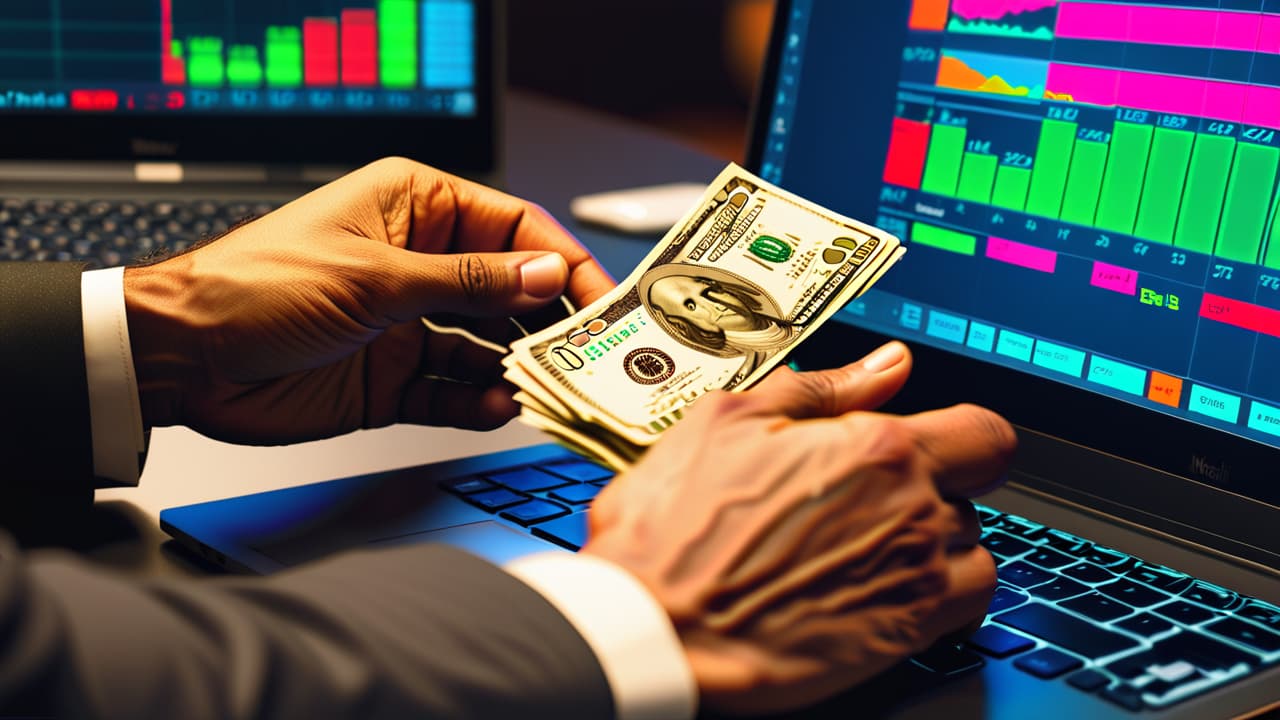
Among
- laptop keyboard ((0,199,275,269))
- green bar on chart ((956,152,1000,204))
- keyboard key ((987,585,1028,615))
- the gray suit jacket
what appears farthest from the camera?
laptop keyboard ((0,199,275,269))

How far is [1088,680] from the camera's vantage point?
610mm

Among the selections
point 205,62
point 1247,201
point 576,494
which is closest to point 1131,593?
point 1247,201

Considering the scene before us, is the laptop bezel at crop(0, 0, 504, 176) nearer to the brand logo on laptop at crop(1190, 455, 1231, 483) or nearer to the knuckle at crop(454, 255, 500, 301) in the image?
the knuckle at crop(454, 255, 500, 301)

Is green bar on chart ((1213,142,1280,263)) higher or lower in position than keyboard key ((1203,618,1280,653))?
higher

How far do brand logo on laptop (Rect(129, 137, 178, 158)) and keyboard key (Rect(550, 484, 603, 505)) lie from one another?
2.89ft

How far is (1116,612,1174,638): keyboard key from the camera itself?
663 millimetres

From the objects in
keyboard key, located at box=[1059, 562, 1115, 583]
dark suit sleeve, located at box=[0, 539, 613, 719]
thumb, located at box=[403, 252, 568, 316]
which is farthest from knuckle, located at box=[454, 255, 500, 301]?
keyboard key, located at box=[1059, 562, 1115, 583]

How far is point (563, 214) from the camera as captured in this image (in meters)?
1.66

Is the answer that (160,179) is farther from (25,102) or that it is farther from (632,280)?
(632,280)

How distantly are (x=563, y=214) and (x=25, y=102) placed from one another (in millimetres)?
664

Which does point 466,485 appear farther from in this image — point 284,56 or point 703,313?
point 284,56

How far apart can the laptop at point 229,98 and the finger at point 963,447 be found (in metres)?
0.98

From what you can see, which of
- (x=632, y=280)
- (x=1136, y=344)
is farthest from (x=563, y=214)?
(x=1136, y=344)

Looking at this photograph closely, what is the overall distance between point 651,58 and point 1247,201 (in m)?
4.06
